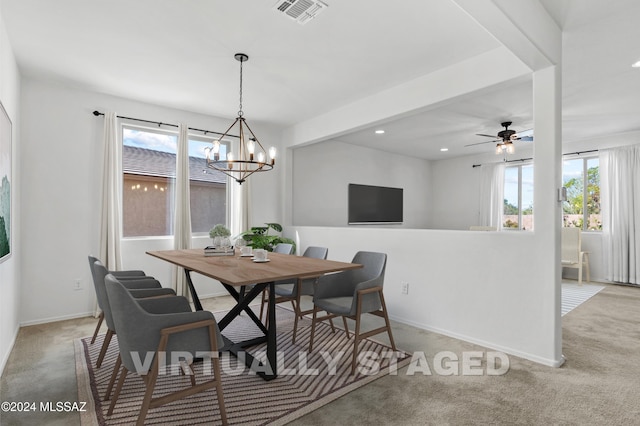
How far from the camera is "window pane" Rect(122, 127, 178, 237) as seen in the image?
439 centimetres

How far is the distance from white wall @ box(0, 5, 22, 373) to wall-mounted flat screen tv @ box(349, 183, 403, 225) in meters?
4.73

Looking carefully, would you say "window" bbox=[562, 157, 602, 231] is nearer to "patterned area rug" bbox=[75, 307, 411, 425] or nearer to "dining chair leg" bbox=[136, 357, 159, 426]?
"patterned area rug" bbox=[75, 307, 411, 425]

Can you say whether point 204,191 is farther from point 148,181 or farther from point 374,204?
point 374,204

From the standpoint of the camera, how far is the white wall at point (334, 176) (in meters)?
5.86

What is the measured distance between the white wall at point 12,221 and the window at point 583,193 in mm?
8192

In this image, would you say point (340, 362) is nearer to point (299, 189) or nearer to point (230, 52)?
Result: point (230, 52)

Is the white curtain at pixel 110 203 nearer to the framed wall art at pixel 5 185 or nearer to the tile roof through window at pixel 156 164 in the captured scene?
the tile roof through window at pixel 156 164

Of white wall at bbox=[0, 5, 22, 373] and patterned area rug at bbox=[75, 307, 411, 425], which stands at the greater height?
white wall at bbox=[0, 5, 22, 373]

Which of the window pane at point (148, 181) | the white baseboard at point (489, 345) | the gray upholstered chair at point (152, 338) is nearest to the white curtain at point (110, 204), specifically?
the window pane at point (148, 181)

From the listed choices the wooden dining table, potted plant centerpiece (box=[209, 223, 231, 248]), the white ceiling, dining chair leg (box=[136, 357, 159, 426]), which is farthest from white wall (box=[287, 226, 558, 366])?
dining chair leg (box=[136, 357, 159, 426])

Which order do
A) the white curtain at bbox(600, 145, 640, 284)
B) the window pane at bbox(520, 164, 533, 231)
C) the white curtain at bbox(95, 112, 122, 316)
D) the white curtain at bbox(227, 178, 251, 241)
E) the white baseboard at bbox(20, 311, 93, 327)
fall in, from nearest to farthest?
1. the white baseboard at bbox(20, 311, 93, 327)
2. the white curtain at bbox(95, 112, 122, 316)
3. the white curtain at bbox(227, 178, 251, 241)
4. the white curtain at bbox(600, 145, 640, 284)
5. the window pane at bbox(520, 164, 533, 231)

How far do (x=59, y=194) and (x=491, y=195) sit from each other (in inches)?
294

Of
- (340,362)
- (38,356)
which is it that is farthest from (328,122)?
(38,356)

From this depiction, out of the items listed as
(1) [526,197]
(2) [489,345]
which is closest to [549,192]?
(2) [489,345]
